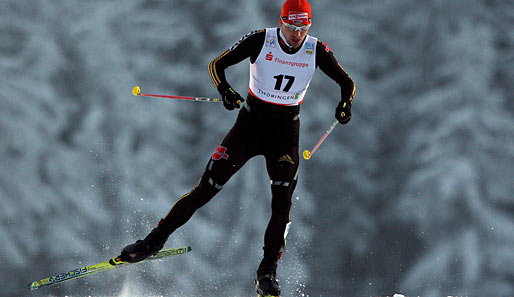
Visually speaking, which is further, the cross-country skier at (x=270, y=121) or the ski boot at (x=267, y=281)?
the cross-country skier at (x=270, y=121)

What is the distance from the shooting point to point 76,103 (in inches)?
346

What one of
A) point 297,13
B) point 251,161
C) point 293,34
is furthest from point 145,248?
point 251,161

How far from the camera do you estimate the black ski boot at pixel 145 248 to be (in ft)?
13.2

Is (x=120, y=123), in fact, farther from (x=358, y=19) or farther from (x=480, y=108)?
(x=480, y=108)

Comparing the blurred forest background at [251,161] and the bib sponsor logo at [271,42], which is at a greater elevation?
the blurred forest background at [251,161]

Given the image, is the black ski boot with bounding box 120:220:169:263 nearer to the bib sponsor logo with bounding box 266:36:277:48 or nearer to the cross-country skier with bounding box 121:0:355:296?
the cross-country skier with bounding box 121:0:355:296

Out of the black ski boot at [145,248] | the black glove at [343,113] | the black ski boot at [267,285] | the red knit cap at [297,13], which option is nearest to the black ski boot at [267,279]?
the black ski boot at [267,285]

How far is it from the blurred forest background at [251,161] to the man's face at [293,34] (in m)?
4.31

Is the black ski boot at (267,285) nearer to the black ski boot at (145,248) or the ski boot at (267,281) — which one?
the ski boot at (267,281)

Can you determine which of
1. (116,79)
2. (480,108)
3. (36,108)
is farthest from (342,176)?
(36,108)

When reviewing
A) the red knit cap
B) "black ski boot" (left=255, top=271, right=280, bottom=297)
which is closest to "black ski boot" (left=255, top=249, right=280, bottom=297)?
"black ski boot" (left=255, top=271, right=280, bottom=297)

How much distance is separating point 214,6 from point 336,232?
3566mm

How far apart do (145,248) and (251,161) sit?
4.68 metres

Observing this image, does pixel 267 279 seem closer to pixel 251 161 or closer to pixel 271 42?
pixel 271 42
